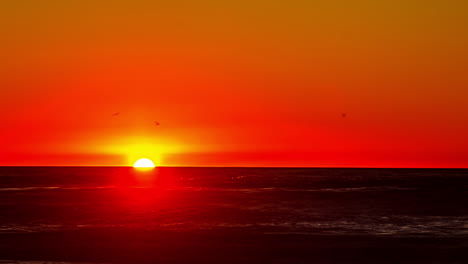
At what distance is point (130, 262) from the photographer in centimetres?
2988

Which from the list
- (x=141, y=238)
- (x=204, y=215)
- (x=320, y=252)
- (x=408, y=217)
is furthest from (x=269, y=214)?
(x=320, y=252)

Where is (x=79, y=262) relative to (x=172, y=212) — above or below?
below

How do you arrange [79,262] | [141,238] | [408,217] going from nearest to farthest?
[79,262] → [141,238] → [408,217]

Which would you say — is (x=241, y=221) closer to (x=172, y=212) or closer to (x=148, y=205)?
(x=172, y=212)

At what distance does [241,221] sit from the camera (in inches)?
1929

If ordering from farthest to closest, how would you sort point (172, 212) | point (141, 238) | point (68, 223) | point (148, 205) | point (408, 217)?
1. point (148, 205)
2. point (172, 212)
3. point (408, 217)
4. point (68, 223)
5. point (141, 238)

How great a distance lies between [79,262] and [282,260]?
328 inches

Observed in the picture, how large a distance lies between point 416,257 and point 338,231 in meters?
10.6

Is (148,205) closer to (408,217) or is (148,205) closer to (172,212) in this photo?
(172,212)

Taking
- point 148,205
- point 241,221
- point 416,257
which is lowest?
point 416,257

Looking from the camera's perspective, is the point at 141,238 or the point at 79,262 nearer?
the point at 79,262

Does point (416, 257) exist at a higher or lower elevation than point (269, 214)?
lower

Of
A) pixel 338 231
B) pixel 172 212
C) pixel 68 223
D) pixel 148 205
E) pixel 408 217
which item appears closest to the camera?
pixel 338 231

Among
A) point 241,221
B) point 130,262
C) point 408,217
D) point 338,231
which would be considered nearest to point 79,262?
point 130,262
